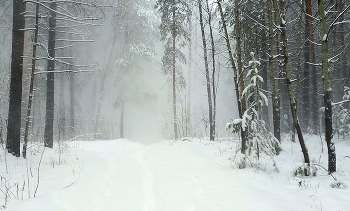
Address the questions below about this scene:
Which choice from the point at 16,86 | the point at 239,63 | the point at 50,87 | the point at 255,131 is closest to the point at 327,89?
the point at 255,131

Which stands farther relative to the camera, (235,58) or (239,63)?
(235,58)

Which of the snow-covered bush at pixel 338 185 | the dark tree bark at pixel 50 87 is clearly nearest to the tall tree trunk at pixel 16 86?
the dark tree bark at pixel 50 87

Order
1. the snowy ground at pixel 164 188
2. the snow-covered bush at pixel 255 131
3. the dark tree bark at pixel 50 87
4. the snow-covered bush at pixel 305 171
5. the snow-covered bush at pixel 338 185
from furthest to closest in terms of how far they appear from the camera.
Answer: the dark tree bark at pixel 50 87 < the snow-covered bush at pixel 255 131 < the snow-covered bush at pixel 305 171 < the snow-covered bush at pixel 338 185 < the snowy ground at pixel 164 188

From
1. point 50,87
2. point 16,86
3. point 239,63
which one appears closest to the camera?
point 16,86

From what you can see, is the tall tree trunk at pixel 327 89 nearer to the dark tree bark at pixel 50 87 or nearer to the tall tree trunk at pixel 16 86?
the tall tree trunk at pixel 16 86

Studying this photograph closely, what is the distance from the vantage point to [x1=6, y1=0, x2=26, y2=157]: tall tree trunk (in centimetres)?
793

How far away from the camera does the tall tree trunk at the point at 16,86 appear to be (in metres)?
7.93

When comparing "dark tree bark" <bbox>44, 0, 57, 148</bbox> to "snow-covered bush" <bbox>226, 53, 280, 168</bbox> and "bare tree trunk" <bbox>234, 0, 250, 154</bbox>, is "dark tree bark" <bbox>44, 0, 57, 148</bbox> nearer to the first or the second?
"bare tree trunk" <bbox>234, 0, 250, 154</bbox>

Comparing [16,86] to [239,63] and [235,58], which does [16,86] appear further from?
[235,58]

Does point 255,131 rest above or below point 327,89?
below

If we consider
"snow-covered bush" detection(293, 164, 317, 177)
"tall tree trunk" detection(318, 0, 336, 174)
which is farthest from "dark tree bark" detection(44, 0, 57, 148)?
"tall tree trunk" detection(318, 0, 336, 174)

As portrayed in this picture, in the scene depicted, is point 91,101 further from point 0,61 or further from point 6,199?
point 6,199

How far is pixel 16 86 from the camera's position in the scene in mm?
8125

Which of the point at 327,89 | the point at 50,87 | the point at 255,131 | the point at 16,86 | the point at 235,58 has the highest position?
the point at 235,58
